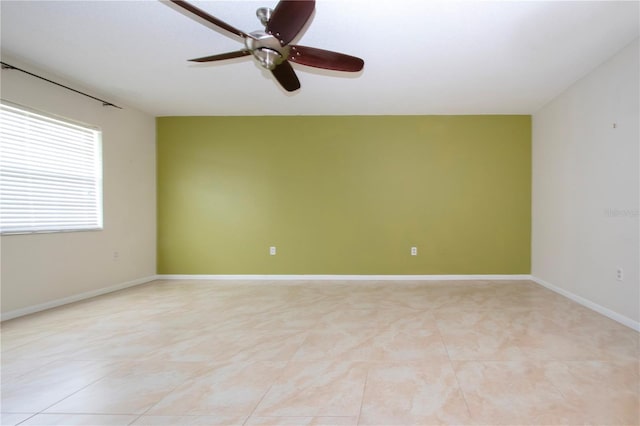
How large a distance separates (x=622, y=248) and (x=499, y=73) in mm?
2043

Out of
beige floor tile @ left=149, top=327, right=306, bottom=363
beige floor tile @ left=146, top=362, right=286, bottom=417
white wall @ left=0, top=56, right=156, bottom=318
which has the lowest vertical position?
beige floor tile @ left=149, top=327, right=306, bottom=363

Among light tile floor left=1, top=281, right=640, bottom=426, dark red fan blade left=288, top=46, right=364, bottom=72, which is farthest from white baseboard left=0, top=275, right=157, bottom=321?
dark red fan blade left=288, top=46, right=364, bottom=72

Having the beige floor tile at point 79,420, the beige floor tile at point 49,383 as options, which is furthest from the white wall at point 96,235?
the beige floor tile at point 79,420

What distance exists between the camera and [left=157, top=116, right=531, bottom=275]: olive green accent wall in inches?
169

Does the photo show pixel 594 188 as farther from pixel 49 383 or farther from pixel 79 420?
pixel 49 383

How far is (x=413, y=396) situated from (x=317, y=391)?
0.52 metres

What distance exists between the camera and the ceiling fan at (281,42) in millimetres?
1552

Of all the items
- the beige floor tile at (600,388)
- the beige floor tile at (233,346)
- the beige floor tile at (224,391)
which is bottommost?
the beige floor tile at (233,346)

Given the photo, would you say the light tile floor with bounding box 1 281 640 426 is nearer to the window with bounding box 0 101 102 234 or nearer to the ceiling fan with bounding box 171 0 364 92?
the window with bounding box 0 101 102 234

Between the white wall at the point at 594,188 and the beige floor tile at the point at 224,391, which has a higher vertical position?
the white wall at the point at 594,188

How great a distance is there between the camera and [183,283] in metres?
4.25

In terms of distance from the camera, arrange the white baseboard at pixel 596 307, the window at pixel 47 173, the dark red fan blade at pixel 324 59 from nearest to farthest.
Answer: the dark red fan blade at pixel 324 59 < the white baseboard at pixel 596 307 < the window at pixel 47 173

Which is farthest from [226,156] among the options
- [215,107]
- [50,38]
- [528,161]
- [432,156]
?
[528,161]

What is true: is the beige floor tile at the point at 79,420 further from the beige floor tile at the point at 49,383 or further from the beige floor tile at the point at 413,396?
the beige floor tile at the point at 413,396
